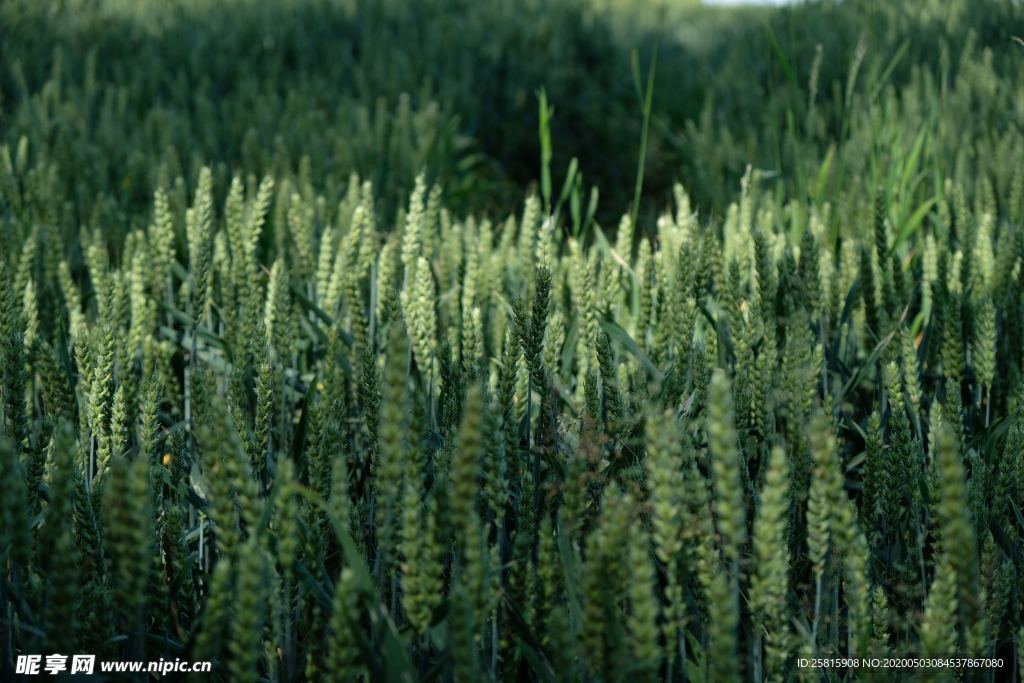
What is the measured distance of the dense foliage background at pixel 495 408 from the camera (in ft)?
3.32

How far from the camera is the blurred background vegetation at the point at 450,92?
377 cm

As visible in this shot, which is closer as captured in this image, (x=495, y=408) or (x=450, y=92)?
(x=495, y=408)

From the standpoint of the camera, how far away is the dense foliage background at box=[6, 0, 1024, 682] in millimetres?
1012

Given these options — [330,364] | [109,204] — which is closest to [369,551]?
[330,364]

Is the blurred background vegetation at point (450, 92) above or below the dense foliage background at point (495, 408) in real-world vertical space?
above

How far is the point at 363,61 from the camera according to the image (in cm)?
558

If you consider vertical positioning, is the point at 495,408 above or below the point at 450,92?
below

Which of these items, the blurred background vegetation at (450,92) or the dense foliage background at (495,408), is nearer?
the dense foliage background at (495,408)

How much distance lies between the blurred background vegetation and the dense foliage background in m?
0.05

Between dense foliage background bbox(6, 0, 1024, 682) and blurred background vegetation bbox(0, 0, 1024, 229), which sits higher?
blurred background vegetation bbox(0, 0, 1024, 229)

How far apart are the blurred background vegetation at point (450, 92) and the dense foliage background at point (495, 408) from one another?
5cm

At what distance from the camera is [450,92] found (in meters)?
5.24

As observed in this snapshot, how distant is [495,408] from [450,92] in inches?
164

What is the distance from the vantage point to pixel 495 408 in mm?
1291
